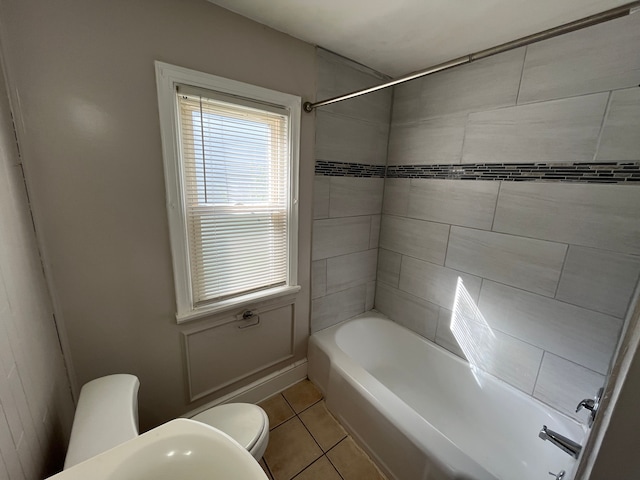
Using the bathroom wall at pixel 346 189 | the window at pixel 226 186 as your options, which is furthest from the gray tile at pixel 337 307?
the window at pixel 226 186

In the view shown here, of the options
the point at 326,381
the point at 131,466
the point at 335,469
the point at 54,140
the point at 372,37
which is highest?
the point at 372,37

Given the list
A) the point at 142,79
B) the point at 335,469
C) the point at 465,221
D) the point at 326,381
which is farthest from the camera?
the point at 326,381

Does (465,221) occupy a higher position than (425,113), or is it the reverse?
(425,113)

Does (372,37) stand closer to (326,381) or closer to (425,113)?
(425,113)

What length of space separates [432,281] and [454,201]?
23.8 inches

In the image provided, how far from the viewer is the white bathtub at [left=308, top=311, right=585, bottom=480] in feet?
4.00

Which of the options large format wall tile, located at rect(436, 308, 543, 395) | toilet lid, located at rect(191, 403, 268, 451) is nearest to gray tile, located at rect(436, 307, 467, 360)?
large format wall tile, located at rect(436, 308, 543, 395)

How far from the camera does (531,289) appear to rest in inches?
56.2

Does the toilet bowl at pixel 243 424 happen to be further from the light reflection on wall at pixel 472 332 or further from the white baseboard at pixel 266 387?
the light reflection on wall at pixel 472 332

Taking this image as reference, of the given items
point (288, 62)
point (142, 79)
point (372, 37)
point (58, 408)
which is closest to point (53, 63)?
point (142, 79)

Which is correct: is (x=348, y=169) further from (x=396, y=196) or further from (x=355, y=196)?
(x=396, y=196)

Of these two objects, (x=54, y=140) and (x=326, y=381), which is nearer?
(x=54, y=140)

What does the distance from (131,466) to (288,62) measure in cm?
180

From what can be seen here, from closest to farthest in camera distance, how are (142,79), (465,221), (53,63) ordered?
(53,63)
(142,79)
(465,221)
